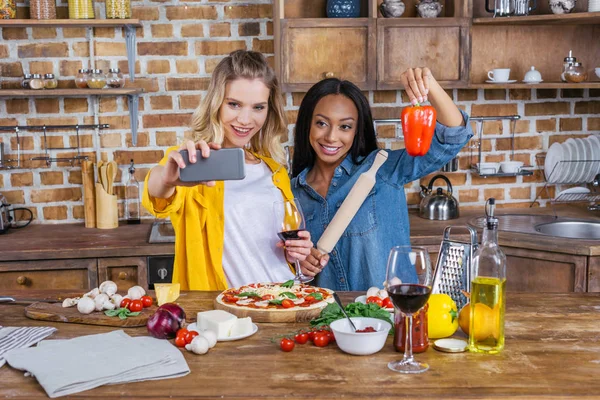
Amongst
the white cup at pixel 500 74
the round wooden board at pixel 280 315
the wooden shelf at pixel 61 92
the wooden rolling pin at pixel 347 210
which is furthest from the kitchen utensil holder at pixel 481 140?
the round wooden board at pixel 280 315

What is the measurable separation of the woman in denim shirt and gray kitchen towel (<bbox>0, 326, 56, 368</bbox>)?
108cm

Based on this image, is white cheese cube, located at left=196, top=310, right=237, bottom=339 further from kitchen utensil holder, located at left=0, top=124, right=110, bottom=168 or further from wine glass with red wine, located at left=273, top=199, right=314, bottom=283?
kitchen utensil holder, located at left=0, top=124, right=110, bottom=168

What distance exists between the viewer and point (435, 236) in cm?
320

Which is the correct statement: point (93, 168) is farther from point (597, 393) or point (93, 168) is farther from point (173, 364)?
point (597, 393)

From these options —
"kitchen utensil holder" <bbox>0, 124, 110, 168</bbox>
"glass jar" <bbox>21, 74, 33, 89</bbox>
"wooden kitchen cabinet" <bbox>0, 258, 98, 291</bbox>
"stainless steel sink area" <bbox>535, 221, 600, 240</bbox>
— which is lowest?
"wooden kitchen cabinet" <bbox>0, 258, 98, 291</bbox>

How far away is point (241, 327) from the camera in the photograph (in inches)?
66.1

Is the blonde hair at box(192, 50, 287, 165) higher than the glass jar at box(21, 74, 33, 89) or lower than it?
lower

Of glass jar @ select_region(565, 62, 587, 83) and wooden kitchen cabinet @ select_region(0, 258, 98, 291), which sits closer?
wooden kitchen cabinet @ select_region(0, 258, 98, 291)

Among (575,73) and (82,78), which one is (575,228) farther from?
(82,78)

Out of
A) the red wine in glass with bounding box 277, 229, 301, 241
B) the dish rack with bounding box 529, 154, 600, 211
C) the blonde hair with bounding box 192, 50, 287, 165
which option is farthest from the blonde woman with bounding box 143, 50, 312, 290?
the dish rack with bounding box 529, 154, 600, 211

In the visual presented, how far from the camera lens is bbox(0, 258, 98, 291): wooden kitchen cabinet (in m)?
3.06

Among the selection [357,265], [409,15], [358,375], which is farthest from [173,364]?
[409,15]

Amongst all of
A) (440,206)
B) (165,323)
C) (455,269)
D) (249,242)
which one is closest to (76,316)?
(165,323)

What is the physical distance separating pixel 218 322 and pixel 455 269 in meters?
0.60
